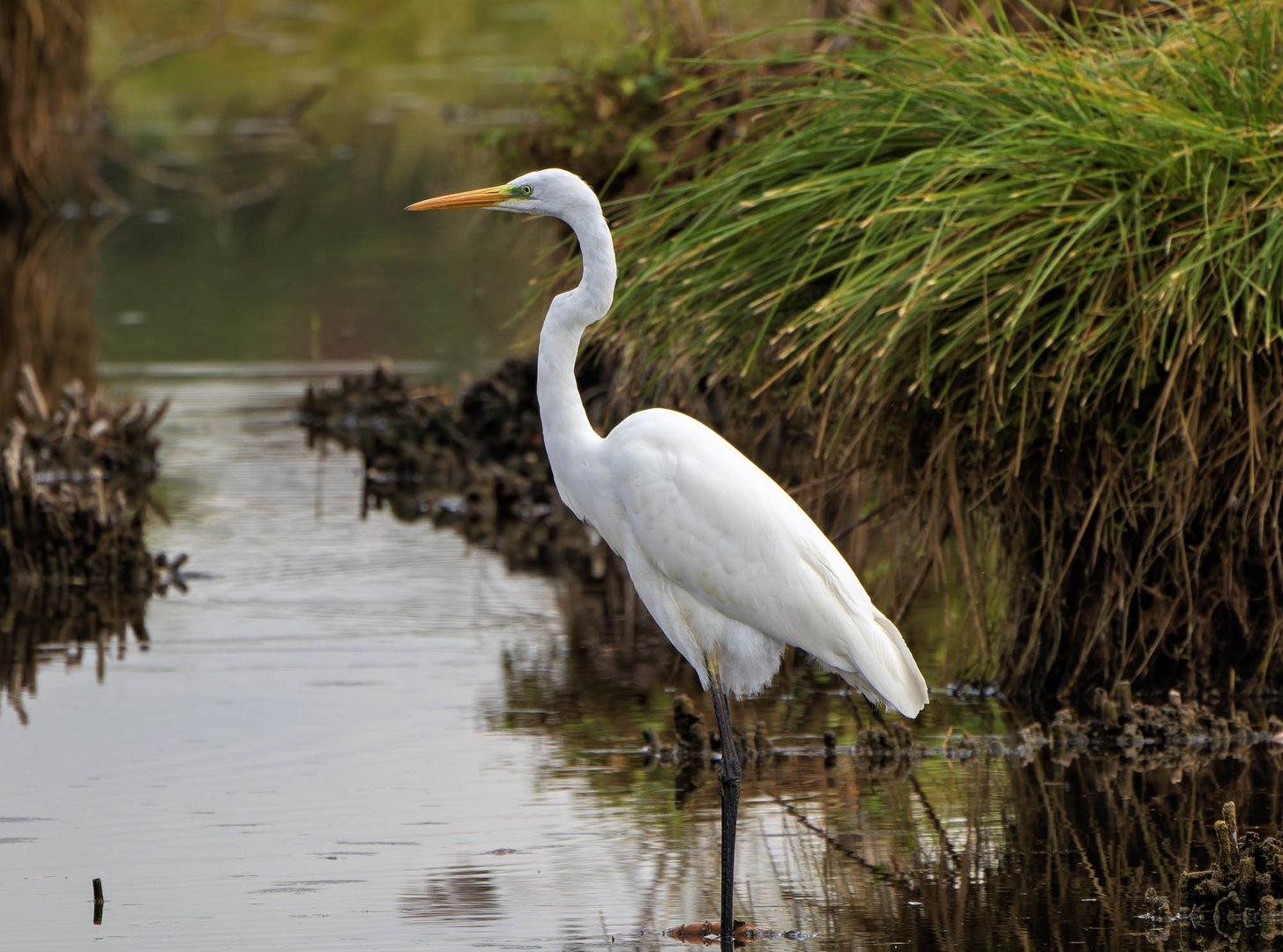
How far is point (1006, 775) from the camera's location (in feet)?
17.3

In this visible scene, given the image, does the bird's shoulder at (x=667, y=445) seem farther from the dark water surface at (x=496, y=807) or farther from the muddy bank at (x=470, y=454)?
the muddy bank at (x=470, y=454)

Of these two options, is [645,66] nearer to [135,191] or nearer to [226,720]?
[226,720]

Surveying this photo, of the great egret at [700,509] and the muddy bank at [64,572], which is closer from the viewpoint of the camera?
the great egret at [700,509]

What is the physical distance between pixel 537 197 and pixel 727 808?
142cm

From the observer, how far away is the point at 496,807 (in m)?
5.14

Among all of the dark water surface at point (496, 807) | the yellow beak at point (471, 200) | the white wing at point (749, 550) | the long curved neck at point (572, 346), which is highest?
the yellow beak at point (471, 200)

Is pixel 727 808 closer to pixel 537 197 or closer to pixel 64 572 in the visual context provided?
pixel 537 197

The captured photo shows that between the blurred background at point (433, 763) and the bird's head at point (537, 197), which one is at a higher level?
the bird's head at point (537, 197)

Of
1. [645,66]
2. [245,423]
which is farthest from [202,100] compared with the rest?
[645,66]

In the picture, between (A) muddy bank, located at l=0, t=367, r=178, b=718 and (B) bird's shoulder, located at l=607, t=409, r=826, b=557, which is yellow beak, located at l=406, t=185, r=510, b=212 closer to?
(B) bird's shoulder, located at l=607, t=409, r=826, b=557

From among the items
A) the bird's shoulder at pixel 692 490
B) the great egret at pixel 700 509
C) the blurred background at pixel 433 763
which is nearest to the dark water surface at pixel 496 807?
the blurred background at pixel 433 763

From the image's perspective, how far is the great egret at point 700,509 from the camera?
4617mm

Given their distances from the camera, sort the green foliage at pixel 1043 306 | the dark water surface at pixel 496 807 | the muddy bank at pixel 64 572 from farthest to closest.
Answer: the muddy bank at pixel 64 572, the green foliage at pixel 1043 306, the dark water surface at pixel 496 807

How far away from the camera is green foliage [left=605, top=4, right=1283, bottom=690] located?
5.21 metres
